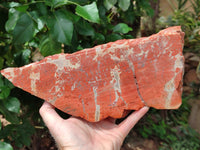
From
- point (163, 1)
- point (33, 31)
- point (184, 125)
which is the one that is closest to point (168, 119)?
point (184, 125)

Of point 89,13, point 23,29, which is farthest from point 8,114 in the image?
point 89,13

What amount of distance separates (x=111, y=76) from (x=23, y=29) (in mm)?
601

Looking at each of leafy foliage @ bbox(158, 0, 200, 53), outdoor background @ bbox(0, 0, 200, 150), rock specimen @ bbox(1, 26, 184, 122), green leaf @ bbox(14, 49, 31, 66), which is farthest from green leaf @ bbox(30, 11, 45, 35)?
leafy foliage @ bbox(158, 0, 200, 53)

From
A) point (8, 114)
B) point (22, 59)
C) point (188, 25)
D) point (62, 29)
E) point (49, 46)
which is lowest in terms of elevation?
point (188, 25)

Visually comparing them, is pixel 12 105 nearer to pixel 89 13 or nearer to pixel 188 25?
pixel 89 13

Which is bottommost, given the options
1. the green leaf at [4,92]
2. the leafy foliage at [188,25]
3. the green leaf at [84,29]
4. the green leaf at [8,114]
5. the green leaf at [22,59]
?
the leafy foliage at [188,25]

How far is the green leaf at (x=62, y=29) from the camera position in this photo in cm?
103

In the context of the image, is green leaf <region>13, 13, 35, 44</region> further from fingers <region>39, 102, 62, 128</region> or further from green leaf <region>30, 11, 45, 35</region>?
fingers <region>39, 102, 62, 128</region>

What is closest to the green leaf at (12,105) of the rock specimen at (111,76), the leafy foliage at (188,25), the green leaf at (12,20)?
the rock specimen at (111,76)

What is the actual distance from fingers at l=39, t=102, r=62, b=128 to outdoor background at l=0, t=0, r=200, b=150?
18 centimetres

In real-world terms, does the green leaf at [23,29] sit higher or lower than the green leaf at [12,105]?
higher

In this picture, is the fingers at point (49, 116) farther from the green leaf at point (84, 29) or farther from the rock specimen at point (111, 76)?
the green leaf at point (84, 29)

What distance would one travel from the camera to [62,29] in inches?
40.9

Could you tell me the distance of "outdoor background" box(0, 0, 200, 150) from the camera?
1.06 m
